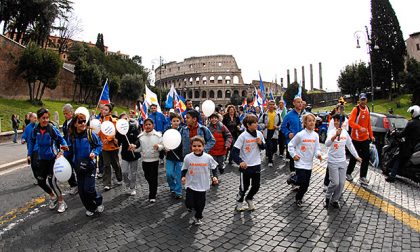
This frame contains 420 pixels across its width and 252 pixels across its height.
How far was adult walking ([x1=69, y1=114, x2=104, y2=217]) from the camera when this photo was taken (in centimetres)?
467

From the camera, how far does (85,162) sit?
4688 millimetres

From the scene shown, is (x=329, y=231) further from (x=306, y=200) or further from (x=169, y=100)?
(x=169, y=100)

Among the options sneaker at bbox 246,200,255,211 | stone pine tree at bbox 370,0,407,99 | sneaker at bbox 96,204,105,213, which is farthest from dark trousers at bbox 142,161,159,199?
stone pine tree at bbox 370,0,407,99

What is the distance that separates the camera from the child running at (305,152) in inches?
193

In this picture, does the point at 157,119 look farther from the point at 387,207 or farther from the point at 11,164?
the point at 387,207

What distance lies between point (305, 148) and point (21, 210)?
17.5ft

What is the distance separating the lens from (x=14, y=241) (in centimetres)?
390

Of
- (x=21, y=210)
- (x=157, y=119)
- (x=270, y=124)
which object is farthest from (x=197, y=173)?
(x=270, y=124)

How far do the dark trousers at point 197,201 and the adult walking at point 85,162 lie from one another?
5.43 feet

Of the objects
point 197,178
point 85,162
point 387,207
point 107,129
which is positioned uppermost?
point 107,129

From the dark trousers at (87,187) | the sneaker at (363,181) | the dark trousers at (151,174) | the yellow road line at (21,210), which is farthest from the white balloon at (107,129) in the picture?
the sneaker at (363,181)

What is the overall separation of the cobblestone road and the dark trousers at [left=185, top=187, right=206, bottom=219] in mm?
229

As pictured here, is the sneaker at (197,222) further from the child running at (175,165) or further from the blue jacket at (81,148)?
the blue jacket at (81,148)

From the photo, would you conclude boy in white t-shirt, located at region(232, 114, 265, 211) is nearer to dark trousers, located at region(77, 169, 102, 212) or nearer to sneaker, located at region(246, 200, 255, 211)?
sneaker, located at region(246, 200, 255, 211)
